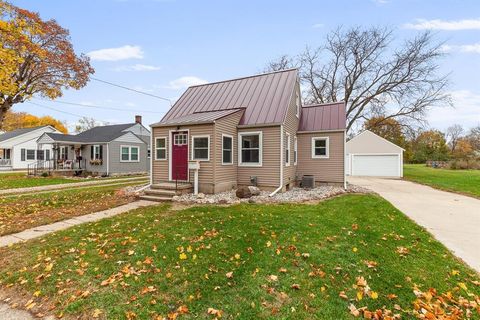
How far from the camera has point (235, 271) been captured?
12.2 ft

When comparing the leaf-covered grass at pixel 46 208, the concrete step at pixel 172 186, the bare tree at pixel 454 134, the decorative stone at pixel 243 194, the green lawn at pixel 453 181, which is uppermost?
the bare tree at pixel 454 134

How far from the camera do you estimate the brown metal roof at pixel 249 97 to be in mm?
11523

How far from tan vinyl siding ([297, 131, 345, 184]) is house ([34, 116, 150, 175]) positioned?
15724mm

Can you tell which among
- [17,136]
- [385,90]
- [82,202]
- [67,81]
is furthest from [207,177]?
[17,136]

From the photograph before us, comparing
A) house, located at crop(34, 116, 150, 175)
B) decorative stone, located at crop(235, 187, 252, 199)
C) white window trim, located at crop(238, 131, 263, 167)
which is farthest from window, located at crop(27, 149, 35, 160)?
decorative stone, located at crop(235, 187, 252, 199)

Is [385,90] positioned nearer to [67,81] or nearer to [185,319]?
[185,319]

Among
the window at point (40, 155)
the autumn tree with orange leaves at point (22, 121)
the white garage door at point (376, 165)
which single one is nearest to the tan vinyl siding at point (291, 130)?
the white garage door at point (376, 165)

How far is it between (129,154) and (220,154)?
14.9 m

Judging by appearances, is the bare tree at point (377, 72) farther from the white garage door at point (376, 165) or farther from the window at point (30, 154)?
the window at point (30, 154)

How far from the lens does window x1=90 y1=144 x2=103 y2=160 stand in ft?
67.6

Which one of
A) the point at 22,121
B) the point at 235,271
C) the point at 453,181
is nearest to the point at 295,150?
the point at 235,271

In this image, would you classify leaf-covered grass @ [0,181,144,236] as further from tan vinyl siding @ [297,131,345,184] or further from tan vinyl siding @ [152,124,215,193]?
tan vinyl siding @ [297,131,345,184]

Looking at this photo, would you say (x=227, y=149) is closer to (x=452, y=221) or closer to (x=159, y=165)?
(x=159, y=165)

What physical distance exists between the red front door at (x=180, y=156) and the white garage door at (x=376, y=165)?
1925cm
